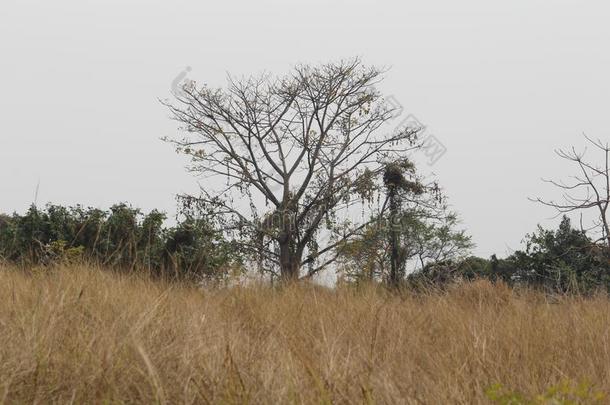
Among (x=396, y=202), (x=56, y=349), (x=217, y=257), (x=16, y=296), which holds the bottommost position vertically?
(x=56, y=349)

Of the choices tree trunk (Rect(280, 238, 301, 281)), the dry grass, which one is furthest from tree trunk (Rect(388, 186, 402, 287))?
the dry grass

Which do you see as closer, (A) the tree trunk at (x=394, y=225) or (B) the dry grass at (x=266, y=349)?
(B) the dry grass at (x=266, y=349)

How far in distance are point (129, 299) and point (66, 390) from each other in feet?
5.66

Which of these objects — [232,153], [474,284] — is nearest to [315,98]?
[232,153]

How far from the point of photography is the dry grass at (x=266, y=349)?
282 centimetres

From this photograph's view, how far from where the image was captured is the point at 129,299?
458 cm

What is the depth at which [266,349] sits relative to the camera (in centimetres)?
371

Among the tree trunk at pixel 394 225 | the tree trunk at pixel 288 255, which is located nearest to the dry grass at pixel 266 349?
the tree trunk at pixel 394 225

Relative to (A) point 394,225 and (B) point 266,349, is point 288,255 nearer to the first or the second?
(A) point 394,225

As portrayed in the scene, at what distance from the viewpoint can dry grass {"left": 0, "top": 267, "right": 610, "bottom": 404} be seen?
9.26 feet

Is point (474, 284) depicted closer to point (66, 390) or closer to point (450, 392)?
point (450, 392)

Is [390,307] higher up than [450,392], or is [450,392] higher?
[390,307]

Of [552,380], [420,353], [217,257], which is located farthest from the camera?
[217,257]

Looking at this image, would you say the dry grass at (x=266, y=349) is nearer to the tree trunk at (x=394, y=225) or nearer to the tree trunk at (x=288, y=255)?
the tree trunk at (x=394, y=225)
